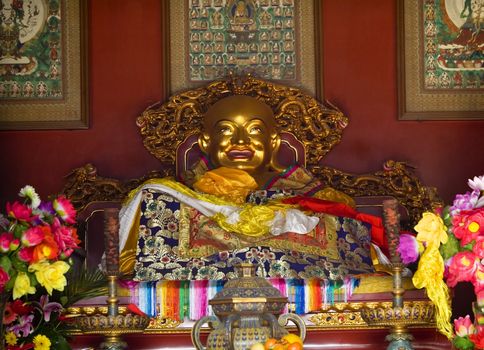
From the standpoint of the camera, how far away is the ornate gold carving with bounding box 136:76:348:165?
652 cm

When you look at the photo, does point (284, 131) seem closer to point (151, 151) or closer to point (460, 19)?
point (151, 151)

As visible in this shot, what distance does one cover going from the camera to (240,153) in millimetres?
6438

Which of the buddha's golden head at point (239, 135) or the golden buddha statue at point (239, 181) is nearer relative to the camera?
the golden buddha statue at point (239, 181)

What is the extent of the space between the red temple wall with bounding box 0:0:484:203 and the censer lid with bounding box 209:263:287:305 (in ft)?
8.99

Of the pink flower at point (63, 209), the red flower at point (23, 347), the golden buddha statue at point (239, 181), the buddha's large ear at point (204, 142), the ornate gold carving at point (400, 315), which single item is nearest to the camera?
the ornate gold carving at point (400, 315)

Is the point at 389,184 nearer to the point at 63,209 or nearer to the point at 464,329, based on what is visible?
the point at 464,329

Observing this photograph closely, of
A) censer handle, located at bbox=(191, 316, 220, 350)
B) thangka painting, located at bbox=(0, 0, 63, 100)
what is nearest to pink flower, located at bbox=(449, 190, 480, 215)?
censer handle, located at bbox=(191, 316, 220, 350)

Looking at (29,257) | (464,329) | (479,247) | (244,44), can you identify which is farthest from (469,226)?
(244,44)

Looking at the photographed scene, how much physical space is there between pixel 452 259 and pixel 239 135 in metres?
1.98

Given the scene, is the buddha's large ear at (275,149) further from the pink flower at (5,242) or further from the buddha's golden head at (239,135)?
the pink flower at (5,242)

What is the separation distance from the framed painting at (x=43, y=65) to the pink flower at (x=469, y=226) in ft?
8.23

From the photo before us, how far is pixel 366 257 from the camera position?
18.8 ft

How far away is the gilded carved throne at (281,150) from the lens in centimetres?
637

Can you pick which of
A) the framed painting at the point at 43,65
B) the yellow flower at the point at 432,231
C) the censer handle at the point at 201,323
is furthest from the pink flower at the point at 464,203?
the framed painting at the point at 43,65
